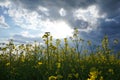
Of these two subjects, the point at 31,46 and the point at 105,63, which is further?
the point at 31,46

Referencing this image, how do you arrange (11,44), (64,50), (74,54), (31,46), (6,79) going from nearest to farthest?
1. (6,79)
2. (11,44)
3. (64,50)
4. (74,54)
5. (31,46)

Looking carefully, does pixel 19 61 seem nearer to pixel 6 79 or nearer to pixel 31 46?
pixel 31 46

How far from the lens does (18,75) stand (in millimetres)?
6801

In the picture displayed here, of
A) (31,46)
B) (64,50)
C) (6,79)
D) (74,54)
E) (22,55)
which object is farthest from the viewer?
(31,46)

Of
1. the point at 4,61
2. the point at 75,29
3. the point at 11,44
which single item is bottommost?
the point at 4,61

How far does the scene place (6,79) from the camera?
6.68 m

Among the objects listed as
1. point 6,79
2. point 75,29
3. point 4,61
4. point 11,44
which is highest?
point 75,29

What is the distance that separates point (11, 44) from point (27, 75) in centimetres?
175

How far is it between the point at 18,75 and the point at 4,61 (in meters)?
2.44

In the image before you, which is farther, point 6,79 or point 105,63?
point 105,63

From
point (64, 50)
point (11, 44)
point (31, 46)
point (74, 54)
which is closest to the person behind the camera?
point (11, 44)

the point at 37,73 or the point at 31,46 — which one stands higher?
the point at 31,46

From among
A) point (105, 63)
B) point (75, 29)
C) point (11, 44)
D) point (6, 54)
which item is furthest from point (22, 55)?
point (105, 63)

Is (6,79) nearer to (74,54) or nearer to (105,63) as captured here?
(74,54)
